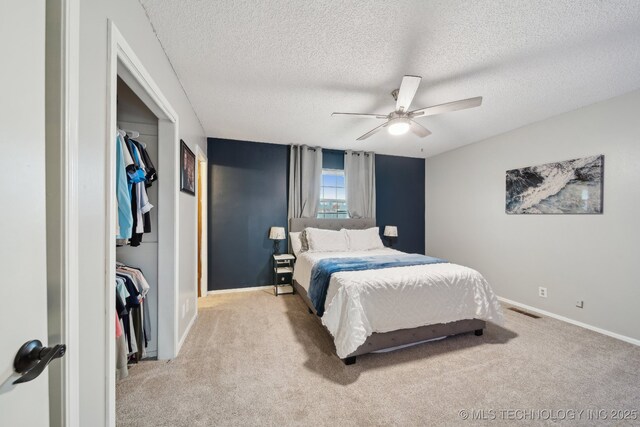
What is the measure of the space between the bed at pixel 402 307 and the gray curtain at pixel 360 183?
2083mm

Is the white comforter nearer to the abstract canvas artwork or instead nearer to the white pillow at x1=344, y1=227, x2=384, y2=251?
the white pillow at x1=344, y1=227, x2=384, y2=251

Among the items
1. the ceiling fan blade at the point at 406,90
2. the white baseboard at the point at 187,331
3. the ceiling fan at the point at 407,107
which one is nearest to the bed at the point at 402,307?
the white baseboard at the point at 187,331

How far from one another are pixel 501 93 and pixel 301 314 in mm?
3345

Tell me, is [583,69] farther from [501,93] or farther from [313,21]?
[313,21]

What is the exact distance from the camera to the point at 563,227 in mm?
2842

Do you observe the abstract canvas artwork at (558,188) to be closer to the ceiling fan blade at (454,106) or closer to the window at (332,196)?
the ceiling fan blade at (454,106)

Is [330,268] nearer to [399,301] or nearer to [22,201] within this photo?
[399,301]

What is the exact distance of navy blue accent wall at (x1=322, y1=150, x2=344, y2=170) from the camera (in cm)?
439

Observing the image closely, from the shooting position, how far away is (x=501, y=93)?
7.83ft

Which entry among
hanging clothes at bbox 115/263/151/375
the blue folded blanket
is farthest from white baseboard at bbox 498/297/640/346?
hanging clothes at bbox 115/263/151/375

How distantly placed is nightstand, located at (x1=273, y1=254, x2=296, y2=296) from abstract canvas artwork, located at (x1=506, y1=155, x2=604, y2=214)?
344 centimetres

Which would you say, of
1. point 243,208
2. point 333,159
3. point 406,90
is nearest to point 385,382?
point 406,90

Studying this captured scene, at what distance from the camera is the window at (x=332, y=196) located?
444 cm

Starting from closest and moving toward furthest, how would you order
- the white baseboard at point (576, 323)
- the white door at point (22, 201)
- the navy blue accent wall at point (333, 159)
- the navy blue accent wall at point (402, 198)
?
1. the white door at point (22, 201)
2. the white baseboard at point (576, 323)
3. the navy blue accent wall at point (333, 159)
4. the navy blue accent wall at point (402, 198)
